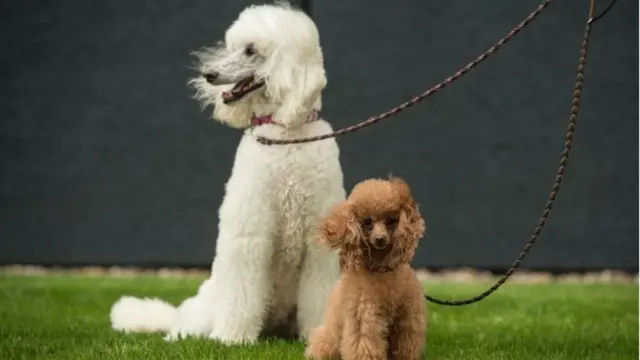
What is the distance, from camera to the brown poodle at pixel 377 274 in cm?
314

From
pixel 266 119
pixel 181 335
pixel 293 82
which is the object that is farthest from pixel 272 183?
pixel 181 335

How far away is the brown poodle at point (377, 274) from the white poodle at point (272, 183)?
2.44 feet

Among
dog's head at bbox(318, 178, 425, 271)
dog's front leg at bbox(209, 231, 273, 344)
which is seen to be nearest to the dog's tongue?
dog's front leg at bbox(209, 231, 273, 344)

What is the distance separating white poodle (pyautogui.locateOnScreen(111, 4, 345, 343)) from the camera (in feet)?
13.2

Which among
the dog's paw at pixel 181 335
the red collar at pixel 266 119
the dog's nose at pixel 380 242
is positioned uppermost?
the red collar at pixel 266 119

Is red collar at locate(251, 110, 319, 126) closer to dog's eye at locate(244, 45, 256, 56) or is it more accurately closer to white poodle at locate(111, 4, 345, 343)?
white poodle at locate(111, 4, 345, 343)

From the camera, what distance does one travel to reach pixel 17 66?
7.37 meters

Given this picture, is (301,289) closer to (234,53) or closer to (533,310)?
(234,53)

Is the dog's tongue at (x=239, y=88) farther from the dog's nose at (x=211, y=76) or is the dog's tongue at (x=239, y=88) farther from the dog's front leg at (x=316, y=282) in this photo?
the dog's front leg at (x=316, y=282)

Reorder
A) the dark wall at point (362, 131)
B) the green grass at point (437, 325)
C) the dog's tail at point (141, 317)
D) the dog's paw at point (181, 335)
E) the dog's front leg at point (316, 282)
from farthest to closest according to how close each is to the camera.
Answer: the dark wall at point (362, 131), the dog's tail at point (141, 317), the dog's paw at point (181, 335), the dog's front leg at point (316, 282), the green grass at point (437, 325)

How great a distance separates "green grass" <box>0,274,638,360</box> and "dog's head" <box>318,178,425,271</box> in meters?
0.68

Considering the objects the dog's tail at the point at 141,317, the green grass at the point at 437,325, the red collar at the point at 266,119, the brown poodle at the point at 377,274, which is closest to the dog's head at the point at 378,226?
the brown poodle at the point at 377,274

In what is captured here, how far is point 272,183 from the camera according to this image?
4.02m

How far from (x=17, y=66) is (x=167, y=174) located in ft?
4.32
